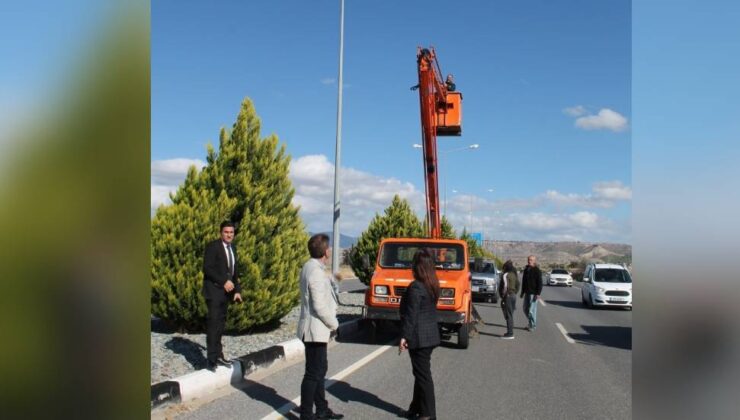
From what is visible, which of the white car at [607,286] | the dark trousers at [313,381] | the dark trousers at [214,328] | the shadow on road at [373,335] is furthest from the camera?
the white car at [607,286]

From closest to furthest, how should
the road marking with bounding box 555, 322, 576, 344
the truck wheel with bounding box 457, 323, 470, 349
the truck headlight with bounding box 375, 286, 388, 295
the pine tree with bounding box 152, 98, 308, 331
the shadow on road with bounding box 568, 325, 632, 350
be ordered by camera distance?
the pine tree with bounding box 152, 98, 308, 331 → the truck wheel with bounding box 457, 323, 470, 349 → the truck headlight with bounding box 375, 286, 388, 295 → the shadow on road with bounding box 568, 325, 632, 350 → the road marking with bounding box 555, 322, 576, 344

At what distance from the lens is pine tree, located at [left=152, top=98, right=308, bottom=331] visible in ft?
33.1

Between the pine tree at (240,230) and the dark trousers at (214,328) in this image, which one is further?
the pine tree at (240,230)

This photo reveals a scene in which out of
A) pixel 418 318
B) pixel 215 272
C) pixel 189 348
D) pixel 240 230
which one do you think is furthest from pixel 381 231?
pixel 418 318

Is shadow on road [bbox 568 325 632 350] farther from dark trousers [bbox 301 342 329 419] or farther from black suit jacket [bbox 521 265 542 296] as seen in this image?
dark trousers [bbox 301 342 329 419]

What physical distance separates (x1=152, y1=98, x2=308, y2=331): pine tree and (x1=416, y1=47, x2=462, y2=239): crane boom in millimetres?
5637

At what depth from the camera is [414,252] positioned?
12.7 metres

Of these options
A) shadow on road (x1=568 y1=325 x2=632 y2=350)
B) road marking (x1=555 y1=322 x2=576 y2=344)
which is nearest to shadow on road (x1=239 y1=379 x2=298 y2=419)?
road marking (x1=555 y1=322 x2=576 y2=344)

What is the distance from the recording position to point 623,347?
11.8 meters

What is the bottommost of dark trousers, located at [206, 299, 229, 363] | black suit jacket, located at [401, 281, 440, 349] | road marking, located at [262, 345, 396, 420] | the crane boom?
road marking, located at [262, 345, 396, 420]

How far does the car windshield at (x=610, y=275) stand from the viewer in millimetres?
21984

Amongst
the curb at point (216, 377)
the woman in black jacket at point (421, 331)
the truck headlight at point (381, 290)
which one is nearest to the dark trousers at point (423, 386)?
the woman in black jacket at point (421, 331)

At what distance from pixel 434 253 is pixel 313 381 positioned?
7.53m

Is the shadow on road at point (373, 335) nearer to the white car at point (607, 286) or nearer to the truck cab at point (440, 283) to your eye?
the truck cab at point (440, 283)
